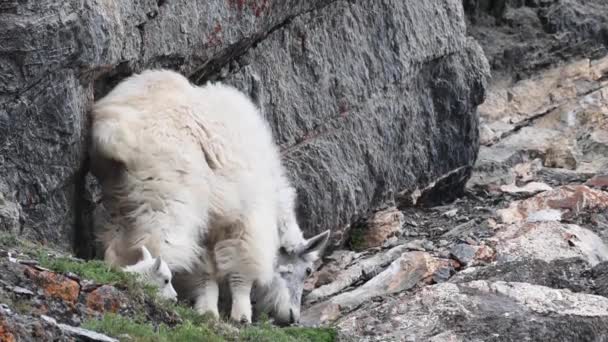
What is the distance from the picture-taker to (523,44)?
19625mm

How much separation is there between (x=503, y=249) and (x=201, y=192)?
3.66 metres

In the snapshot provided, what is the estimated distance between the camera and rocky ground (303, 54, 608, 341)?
37.6ft

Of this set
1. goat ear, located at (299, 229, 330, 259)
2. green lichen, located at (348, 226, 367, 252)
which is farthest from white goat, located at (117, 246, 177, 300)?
green lichen, located at (348, 226, 367, 252)

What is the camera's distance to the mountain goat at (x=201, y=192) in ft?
35.9

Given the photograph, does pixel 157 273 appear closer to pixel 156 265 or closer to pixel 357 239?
pixel 156 265

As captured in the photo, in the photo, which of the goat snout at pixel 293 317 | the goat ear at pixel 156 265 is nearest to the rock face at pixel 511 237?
the goat snout at pixel 293 317

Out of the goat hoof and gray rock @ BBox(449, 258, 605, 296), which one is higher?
gray rock @ BBox(449, 258, 605, 296)

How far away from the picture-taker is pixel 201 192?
1121 centimetres

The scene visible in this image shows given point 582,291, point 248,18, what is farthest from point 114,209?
point 582,291

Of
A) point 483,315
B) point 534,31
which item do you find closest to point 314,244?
point 483,315

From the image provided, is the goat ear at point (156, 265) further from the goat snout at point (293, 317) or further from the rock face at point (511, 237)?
the goat snout at point (293, 317)

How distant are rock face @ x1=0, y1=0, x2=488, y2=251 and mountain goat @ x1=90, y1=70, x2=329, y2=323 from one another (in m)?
0.42

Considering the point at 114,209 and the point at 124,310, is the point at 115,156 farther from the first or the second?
the point at 124,310

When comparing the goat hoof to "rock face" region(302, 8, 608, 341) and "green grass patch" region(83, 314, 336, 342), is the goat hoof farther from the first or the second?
"rock face" region(302, 8, 608, 341)
